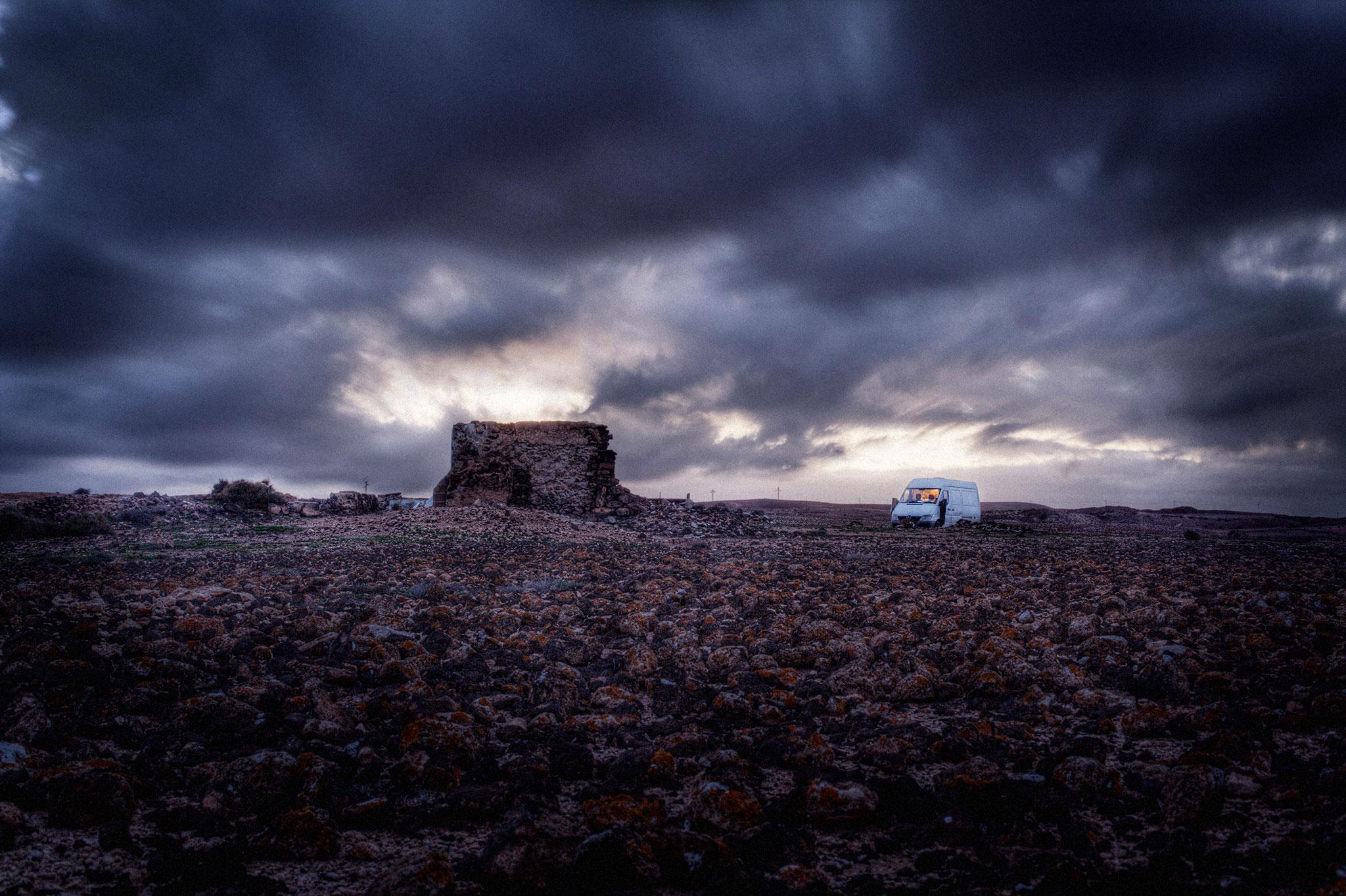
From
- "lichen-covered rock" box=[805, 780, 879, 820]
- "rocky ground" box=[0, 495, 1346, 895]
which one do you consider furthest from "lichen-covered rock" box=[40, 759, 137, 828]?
"lichen-covered rock" box=[805, 780, 879, 820]

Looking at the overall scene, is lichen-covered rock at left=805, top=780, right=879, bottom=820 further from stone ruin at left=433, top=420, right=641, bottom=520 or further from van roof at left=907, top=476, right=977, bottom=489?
van roof at left=907, top=476, right=977, bottom=489

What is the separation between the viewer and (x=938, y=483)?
29.3 m

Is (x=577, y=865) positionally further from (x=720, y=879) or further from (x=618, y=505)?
(x=618, y=505)

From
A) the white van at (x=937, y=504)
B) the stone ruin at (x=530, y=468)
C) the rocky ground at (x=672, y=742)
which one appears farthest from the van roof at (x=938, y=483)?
the rocky ground at (x=672, y=742)

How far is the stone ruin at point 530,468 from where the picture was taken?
21.2 meters

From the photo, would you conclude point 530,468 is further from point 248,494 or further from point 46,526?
point 46,526

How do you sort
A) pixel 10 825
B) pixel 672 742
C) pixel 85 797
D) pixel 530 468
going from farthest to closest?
pixel 530 468 < pixel 672 742 < pixel 85 797 < pixel 10 825

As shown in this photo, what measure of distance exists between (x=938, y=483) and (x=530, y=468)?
18422 mm

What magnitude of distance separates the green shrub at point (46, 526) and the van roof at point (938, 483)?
28.3 metres

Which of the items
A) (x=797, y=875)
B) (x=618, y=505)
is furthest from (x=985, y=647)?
(x=618, y=505)

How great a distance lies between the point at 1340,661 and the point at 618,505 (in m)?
19.8

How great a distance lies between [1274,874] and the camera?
5.92 feet

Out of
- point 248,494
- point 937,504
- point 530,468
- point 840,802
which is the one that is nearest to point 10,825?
point 840,802

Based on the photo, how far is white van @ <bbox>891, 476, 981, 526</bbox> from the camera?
1097 inches
